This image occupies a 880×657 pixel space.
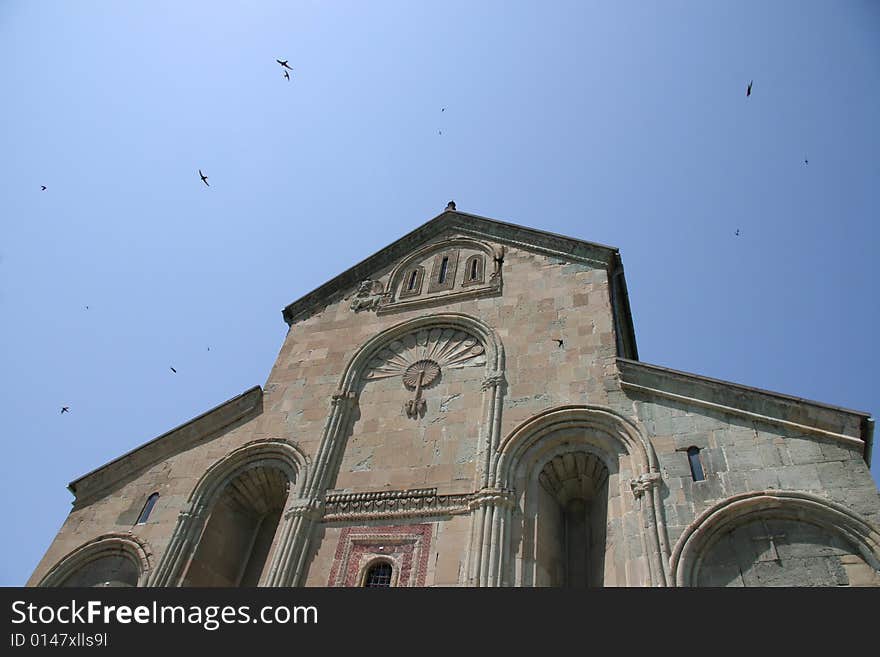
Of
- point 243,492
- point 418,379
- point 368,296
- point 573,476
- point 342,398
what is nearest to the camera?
point 573,476

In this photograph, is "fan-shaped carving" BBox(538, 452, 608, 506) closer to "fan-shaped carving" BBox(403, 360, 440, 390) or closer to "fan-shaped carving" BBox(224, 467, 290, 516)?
"fan-shaped carving" BBox(403, 360, 440, 390)

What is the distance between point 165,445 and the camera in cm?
1527

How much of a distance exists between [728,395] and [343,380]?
27.9ft

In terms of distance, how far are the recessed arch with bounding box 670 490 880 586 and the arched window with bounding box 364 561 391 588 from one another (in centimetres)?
496

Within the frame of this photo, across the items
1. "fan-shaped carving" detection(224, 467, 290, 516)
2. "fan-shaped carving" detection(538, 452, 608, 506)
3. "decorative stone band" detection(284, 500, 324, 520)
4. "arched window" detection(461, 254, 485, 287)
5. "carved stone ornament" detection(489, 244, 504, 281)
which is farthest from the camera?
"arched window" detection(461, 254, 485, 287)

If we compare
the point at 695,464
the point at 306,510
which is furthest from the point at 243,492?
the point at 695,464

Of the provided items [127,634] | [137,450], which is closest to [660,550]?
[127,634]

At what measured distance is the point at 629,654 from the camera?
7.57 metres

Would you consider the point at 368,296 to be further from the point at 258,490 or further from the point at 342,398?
the point at 258,490

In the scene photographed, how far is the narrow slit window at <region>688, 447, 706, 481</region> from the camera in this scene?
10578 mm

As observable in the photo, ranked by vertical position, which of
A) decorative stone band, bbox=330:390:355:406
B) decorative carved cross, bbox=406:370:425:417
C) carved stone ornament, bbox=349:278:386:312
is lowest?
decorative carved cross, bbox=406:370:425:417

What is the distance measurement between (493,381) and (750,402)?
5.00 metres

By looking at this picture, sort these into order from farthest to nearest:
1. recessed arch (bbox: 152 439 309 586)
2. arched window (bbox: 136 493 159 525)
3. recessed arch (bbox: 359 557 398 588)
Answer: arched window (bbox: 136 493 159 525) → recessed arch (bbox: 152 439 309 586) → recessed arch (bbox: 359 557 398 588)

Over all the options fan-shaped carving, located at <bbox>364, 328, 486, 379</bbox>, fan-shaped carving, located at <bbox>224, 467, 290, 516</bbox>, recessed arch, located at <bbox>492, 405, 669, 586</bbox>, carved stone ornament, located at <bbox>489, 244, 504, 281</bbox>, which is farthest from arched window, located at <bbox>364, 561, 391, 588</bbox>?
carved stone ornament, located at <bbox>489, 244, 504, 281</bbox>
